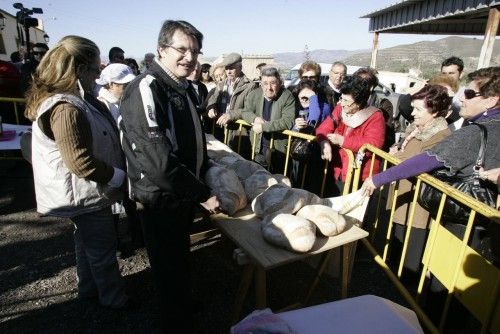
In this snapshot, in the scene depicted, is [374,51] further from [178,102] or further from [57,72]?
[57,72]

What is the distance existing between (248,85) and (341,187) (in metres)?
2.15

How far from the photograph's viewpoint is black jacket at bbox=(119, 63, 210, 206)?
1753 millimetres

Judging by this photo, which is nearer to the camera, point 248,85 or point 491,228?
point 491,228

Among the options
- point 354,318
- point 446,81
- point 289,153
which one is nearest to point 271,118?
point 289,153

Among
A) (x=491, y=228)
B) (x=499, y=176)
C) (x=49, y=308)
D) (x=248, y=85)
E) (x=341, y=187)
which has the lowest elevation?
(x=49, y=308)

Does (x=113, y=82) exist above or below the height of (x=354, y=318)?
above

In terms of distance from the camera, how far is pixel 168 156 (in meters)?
1.78

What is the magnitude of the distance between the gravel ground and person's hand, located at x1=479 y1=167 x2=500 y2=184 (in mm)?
1582

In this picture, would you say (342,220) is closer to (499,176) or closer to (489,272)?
(489,272)

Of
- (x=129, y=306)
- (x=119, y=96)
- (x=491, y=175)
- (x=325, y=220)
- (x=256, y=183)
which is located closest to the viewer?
(x=491, y=175)

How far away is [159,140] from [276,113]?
2.50m

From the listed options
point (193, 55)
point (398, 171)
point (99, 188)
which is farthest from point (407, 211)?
point (99, 188)

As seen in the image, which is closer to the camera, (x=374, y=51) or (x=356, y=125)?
(x=356, y=125)

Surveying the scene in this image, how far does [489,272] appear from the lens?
170cm
